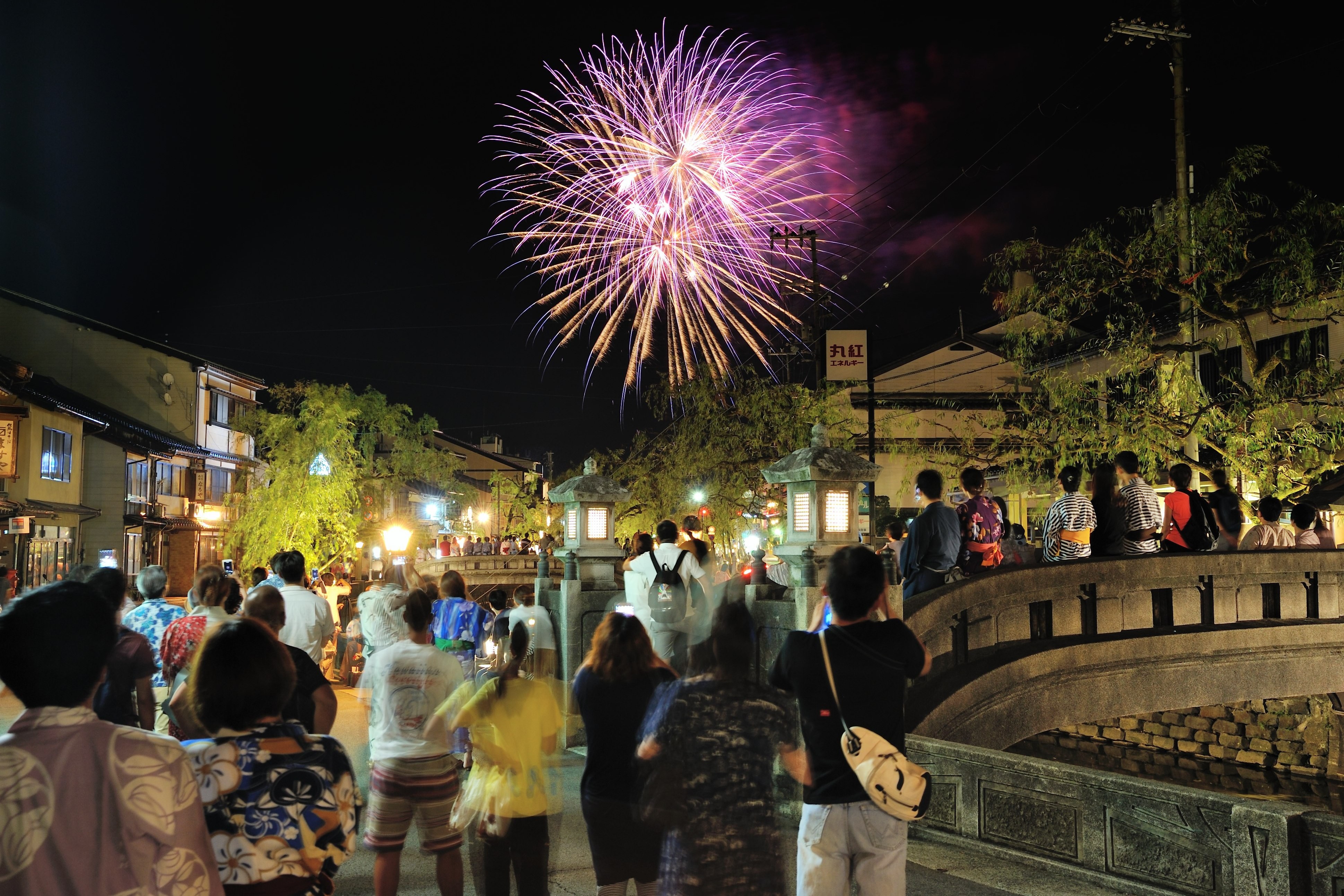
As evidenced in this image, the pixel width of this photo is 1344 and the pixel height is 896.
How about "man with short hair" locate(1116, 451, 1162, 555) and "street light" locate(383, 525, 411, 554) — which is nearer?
"man with short hair" locate(1116, 451, 1162, 555)

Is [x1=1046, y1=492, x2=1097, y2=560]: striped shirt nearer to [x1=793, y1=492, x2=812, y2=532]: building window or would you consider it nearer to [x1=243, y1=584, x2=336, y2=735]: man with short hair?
[x1=793, y1=492, x2=812, y2=532]: building window

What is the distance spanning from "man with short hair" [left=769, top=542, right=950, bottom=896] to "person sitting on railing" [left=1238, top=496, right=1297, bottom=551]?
10.6 metres

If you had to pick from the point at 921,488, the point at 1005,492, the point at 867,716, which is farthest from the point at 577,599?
the point at 1005,492

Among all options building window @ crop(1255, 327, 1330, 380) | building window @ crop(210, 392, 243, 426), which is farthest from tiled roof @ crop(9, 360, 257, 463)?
building window @ crop(1255, 327, 1330, 380)

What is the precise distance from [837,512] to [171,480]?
1429 inches

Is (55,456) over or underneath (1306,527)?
over

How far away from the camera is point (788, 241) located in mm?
28375

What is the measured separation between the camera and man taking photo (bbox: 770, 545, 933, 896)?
4.06 m

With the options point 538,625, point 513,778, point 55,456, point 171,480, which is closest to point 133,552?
point 171,480

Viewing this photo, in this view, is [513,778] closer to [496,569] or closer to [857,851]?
[857,851]

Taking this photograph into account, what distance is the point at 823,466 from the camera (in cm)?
926

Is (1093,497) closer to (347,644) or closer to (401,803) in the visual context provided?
(401,803)

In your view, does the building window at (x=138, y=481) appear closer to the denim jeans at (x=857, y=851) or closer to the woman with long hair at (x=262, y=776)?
the woman with long hair at (x=262, y=776)

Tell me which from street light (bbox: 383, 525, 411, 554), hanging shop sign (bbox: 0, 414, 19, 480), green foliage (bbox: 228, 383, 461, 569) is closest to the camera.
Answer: street light (bbox: 383, 525, 411, 554)
